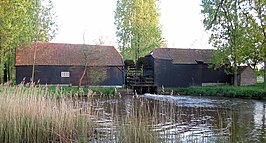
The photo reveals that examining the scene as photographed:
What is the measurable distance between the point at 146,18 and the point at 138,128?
26.7 metres

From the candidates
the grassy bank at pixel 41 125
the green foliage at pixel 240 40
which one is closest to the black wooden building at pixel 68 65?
the green foliage at pixel 240 40

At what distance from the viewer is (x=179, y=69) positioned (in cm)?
2778

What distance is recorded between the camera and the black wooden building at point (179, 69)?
27281 millimetres

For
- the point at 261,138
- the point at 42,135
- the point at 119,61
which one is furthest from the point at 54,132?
the point at 119,61

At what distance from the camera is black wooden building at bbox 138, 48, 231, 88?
89.5 ft

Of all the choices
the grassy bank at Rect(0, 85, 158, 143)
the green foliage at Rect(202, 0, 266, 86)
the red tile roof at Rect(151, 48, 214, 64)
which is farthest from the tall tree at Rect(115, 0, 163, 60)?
the grassy bank at Rect(0, 85, 158, 143)

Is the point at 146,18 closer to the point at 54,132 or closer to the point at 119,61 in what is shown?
the point at 119,61

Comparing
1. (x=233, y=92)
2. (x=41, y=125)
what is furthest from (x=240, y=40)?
(x=41, y=125)

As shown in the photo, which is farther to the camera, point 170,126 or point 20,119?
point 170,126

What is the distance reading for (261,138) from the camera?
26.2ft

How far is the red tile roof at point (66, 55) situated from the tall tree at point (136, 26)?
3.29 metres

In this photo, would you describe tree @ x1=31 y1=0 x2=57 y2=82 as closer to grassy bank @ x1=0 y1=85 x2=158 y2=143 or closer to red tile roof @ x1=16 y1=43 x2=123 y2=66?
red tile roof @ x1=16 y1=43 x2=123 y2=66

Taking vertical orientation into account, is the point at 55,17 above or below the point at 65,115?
above

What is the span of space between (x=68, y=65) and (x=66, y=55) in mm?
1467
